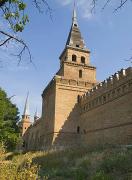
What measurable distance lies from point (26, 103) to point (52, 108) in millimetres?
39617

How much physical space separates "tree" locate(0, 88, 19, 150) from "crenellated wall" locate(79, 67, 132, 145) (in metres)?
7.27

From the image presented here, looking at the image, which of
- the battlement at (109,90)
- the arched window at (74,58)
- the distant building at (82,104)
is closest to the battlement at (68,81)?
the distant building at (82,104)

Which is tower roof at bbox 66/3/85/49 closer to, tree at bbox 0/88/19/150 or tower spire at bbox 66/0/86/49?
tower spire at bbox 66/0/86/49

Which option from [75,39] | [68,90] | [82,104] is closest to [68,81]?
[68,90]

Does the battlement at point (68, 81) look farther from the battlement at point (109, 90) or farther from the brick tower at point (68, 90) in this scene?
the battlement at point (109, 90)

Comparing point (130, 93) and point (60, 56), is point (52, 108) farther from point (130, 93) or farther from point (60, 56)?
point (130, 93)

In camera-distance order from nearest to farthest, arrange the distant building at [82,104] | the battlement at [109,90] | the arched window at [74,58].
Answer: the battlement at [109,90], the distant building at [82,104], the arched window at [74,58]

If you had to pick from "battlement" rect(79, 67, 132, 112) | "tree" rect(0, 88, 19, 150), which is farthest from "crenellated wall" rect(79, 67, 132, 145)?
"tree" rect(0, 88, 19, 150)

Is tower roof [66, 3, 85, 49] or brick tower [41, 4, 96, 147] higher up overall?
tower roof [66, 3, 85, 49]

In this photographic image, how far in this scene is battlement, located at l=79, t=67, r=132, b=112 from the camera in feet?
76.8

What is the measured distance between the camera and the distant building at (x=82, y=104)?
23719 millimetres

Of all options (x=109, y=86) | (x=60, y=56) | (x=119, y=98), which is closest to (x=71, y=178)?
(x=119, y=98)

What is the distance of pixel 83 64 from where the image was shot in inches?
1380

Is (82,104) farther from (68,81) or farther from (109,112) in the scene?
→ (109,112)
